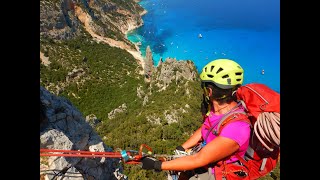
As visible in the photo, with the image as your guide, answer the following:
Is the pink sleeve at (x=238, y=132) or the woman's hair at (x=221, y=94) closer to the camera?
the pink sleeve at (x=238, y=132)

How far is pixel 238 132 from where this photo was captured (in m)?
2.99

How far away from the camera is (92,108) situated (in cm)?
4378

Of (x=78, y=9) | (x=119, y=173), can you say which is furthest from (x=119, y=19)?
(x=119, y=173)

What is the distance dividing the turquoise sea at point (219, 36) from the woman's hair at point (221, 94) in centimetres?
8266

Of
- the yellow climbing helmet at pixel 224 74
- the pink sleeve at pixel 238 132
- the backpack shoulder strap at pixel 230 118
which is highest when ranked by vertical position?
the yellow climbing helmet at pixel 224 74

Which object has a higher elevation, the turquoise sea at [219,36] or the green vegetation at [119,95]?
the turquoise sea at [219,36]

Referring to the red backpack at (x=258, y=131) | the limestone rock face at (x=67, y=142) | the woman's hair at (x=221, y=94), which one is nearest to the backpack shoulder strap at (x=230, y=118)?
the red backpack at (x=258, y=131)

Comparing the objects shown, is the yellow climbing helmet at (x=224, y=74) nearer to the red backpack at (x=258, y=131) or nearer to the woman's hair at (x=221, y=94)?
the woman's hair at (x=221, y=94)

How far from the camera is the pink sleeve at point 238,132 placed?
2.96 m

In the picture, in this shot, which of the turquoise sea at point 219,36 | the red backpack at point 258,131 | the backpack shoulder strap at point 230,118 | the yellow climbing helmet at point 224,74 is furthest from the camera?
the turquoise sea at point 219,36
